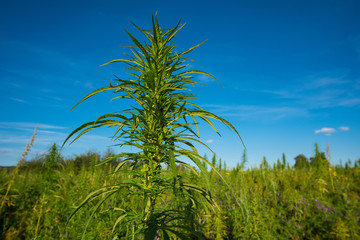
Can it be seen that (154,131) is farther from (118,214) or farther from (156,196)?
(118,214)

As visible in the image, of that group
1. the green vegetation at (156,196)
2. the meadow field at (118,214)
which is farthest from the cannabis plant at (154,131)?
the meadow field at (118,214)

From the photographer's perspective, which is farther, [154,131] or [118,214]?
[118,214]

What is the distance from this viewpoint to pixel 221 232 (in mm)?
3094

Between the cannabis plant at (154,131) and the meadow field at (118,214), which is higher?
the cannabis plant at (154,131)

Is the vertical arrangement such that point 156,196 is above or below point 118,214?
above

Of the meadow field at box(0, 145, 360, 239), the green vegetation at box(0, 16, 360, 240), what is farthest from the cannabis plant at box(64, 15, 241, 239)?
the meadow field at box(0, 145, 360, 239)

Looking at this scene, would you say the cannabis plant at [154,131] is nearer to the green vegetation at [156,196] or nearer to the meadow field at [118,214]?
the green vegetation at [156,196]

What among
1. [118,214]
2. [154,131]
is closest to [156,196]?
[154,131]

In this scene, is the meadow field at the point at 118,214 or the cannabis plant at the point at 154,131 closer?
the cannabis plant at the point at 154,131

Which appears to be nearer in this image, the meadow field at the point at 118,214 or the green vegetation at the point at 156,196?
the green vegetation at the point at 156,196

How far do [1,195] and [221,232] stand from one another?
377 centimetres

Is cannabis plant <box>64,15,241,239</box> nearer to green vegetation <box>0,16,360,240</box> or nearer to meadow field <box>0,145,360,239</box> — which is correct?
green vegetation <box>0,16,360,240</box>

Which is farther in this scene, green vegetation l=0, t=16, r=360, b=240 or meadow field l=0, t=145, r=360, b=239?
meadow field l=0, t=145, r=360, b=239

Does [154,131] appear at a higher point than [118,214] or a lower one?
higher
